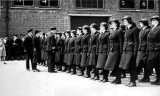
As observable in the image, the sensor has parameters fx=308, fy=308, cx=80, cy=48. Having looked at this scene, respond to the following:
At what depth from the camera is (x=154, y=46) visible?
29.4ft

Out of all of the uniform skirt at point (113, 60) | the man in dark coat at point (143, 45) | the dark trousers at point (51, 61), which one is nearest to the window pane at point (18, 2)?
the dark trousers at point (51, 61)

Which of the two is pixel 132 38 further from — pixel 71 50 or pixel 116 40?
pixel 71 50

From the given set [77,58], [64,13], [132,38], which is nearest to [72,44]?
[77,58]

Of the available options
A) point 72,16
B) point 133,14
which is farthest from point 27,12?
point 133,14

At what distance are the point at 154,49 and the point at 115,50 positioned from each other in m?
1.13

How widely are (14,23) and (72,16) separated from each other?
4.63 m

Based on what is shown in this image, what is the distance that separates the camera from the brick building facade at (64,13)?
23812 mm

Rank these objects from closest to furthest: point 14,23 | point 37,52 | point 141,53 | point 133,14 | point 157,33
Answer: point 157,33 < point 141,53 < point 37,52 < point 14,23 < point 133,14

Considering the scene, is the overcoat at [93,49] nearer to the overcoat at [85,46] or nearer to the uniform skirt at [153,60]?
the overcoat at [85,46]

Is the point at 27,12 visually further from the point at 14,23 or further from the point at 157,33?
the point at 157,33

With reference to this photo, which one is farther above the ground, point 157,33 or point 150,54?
point 157,33

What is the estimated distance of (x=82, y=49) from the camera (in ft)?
38.5

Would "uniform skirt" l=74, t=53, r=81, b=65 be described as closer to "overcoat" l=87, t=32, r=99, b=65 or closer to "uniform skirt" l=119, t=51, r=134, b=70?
"overcoat" l=87, t=32, r=99, b=65

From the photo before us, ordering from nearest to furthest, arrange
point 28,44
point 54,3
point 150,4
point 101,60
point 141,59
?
point 141,59 < point 101,60 < point 28,44 < point 54,3 < point 150,4
